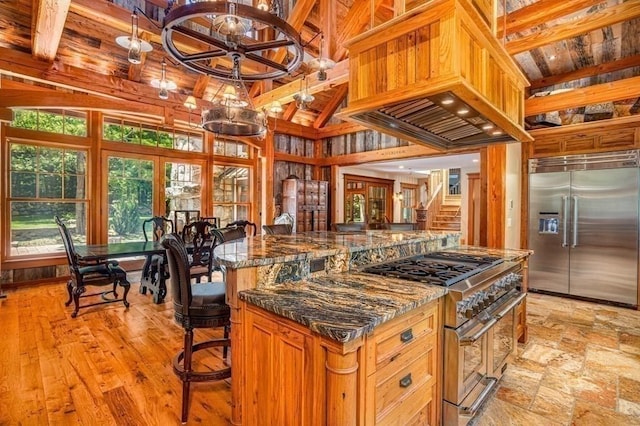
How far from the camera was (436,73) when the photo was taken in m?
1.58

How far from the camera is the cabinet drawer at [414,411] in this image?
1355 mm

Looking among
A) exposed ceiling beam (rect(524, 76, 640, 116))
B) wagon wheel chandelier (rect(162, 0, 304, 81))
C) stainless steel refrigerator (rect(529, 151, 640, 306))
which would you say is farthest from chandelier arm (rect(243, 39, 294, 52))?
stainless steel refrigerator (rect(529, 151, 640, 306))

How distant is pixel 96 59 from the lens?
16.2ft

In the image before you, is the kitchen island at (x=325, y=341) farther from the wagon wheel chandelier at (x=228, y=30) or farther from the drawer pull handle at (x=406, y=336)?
the wagon wheel chandelier at (x=228, y=30)

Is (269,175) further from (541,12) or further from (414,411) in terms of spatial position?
(414,411)

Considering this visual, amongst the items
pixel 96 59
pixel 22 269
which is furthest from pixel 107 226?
pixel 96 59

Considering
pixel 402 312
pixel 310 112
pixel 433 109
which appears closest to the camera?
pixel 402 312

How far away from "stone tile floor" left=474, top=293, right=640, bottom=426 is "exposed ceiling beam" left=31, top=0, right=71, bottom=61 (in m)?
5.05

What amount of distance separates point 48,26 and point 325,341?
4535mm

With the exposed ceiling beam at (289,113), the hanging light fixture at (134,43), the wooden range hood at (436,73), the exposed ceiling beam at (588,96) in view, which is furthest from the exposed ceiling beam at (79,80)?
the exposed ceiling beam at (588,96)

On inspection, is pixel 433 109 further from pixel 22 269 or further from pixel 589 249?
pixel 22 269

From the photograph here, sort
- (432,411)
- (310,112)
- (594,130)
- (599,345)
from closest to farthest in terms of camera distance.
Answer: (432,411) → (599,345) → (594,130) → (310,112)

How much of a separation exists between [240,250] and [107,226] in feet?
15.5

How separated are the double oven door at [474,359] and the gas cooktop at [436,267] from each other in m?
0.25
